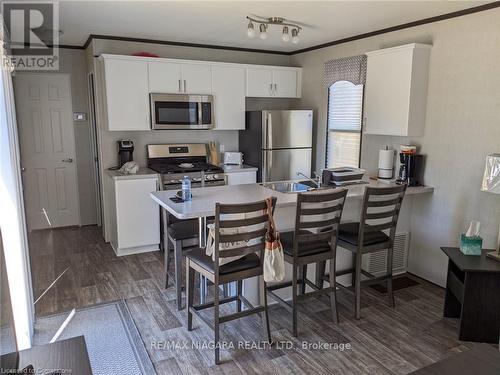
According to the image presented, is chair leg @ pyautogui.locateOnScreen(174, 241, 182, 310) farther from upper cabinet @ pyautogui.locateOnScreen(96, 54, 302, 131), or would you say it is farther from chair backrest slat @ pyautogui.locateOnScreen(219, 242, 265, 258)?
upper cabinet @ pyautogui.locateOnScreen(96, 54, 302, 131)

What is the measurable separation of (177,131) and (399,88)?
2.77 m

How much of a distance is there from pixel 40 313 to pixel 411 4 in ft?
12.9

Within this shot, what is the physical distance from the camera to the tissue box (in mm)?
2912

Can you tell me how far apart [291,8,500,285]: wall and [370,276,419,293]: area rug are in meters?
0.17

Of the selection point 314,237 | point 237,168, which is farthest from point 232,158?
point 314,237

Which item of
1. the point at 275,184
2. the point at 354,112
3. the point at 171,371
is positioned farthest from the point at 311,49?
the point at 171,371

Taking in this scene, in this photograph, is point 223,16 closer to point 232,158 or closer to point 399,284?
point 232,158

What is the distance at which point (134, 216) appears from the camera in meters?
4.35

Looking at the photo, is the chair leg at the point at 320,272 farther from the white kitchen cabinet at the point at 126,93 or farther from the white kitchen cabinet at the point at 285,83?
the white kitchen cabinet at the point at 285,83

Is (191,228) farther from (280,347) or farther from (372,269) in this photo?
(372,269)

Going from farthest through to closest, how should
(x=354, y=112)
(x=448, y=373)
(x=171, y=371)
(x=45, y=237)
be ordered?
(x=45, y=237) < (x=354, y=112) < (x=171, y=371) < (x=448, y=373)

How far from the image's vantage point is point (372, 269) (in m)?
3.68

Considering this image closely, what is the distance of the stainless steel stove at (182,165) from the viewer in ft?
14.6

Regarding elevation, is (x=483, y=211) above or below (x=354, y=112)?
below
